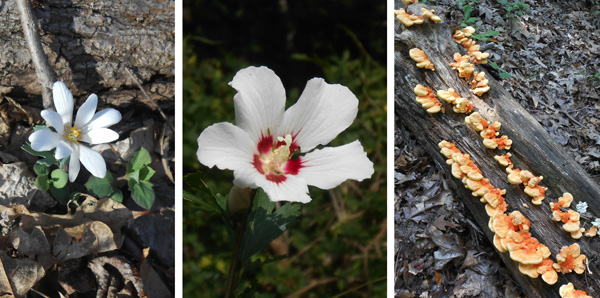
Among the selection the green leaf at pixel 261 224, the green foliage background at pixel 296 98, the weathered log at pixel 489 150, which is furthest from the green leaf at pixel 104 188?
the weathered log at pixel 489 150

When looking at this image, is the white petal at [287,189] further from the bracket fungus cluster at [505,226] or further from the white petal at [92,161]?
the bracket fungus cluster at [505,226]

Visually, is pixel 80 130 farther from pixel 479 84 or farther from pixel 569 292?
pixel 569 292

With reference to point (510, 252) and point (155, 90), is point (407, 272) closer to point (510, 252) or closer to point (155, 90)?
point (510, 252)

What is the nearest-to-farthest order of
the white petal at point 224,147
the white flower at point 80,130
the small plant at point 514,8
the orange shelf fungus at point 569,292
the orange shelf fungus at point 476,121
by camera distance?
the white petal at point 224,147 < the white flower at point 80,130 < the orange shelf fungus at point 569,292 < the orange shelf fungus at point 476,121 < the small plant at point 514,8

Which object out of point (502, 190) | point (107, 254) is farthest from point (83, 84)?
point (502, 190)

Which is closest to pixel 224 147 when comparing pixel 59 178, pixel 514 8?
pixel 59 178

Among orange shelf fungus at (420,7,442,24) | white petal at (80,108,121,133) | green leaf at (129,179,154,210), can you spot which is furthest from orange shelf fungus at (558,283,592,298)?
white petal at (80,108,121,133)

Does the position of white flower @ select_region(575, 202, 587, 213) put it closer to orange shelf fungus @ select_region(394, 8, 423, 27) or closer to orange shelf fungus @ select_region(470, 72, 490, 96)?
orange shelf fungus @ select_region(470, 72, 490, 96)
